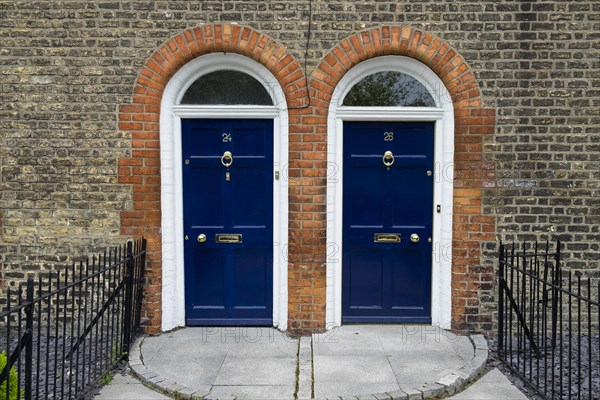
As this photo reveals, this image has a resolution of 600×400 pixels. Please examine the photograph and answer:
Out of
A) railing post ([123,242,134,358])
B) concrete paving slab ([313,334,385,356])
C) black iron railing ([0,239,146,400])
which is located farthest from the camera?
concrete paving slab ([313,334,385,356])

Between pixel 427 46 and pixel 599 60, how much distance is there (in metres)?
1.84

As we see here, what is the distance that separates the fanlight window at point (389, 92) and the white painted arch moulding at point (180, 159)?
2.80 feet

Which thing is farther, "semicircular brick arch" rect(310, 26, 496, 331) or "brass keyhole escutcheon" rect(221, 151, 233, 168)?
"brass keyhole escutcheon" rect(221, 151, 233, 168)

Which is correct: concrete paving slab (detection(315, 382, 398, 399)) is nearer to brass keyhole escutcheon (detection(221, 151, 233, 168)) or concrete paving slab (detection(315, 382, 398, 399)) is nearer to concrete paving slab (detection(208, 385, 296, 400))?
concrete paving slab (detection(208, 385, 296, 400))

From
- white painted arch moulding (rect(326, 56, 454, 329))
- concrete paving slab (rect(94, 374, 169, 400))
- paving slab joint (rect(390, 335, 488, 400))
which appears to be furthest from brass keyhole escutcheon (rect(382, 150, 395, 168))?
concrete paving slab (rect(94, 374, 169, 400))

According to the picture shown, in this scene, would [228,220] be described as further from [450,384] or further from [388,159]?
[450,384]

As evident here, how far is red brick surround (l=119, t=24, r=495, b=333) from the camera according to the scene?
5363 millimetres

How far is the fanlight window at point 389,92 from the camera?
562cm

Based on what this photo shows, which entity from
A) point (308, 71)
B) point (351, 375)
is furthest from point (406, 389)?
point (308, 71)

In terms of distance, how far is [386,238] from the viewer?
5.69 m

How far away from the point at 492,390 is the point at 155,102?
430 centimetres

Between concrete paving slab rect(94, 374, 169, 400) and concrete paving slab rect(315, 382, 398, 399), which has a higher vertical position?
concrete paving slab rect(315, 382, 398, 399)

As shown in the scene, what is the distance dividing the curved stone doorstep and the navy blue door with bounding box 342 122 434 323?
1.13 meters

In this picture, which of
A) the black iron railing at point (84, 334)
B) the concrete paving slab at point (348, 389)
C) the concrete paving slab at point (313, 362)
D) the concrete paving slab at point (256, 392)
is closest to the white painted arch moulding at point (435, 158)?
the concrete paving slab at point (313, 362)
